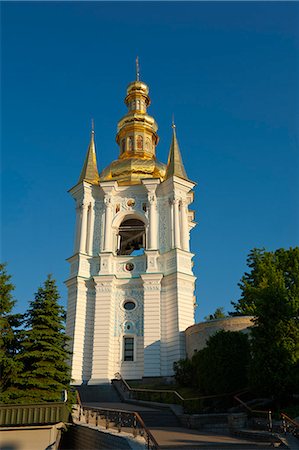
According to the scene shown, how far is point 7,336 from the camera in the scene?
1830 cm

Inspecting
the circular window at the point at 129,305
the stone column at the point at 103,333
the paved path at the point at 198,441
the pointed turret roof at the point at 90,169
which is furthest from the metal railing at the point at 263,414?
the pointed turret roof at the point at 90,169

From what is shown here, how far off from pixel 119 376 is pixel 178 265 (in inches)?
314

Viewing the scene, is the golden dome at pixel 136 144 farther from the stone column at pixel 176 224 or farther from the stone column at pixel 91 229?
the stone column at pixel 176 224

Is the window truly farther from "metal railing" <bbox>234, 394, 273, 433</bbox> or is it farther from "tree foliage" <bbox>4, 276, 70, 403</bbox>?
"metal railing" <bbox>234, 394, 273, 433</bbox>

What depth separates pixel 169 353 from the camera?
2862 centimetres

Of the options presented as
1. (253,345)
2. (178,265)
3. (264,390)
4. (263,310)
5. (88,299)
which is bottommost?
(264,390)

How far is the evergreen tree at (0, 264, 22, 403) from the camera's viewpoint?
56.7ft

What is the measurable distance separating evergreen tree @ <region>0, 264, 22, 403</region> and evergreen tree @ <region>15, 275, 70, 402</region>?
0.36 metres

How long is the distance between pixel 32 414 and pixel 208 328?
40.6 ft

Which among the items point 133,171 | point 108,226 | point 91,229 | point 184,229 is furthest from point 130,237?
point 184,229

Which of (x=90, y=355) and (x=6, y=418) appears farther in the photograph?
(x=90, y=355)

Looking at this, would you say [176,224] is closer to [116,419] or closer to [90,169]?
[90,169]

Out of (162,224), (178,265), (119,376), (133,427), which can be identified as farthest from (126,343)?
(133,427)

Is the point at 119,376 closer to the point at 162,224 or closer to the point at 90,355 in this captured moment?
the point at 90,355
